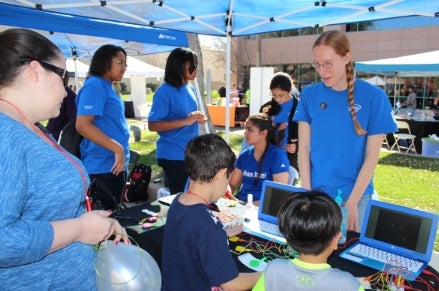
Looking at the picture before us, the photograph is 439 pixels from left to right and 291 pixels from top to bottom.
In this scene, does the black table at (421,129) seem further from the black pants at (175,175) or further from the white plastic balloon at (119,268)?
the white plastic balloon at (119,268)

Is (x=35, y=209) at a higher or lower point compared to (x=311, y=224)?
higher

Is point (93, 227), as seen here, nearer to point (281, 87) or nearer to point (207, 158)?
point (207, 158)

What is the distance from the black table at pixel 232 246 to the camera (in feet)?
5.42

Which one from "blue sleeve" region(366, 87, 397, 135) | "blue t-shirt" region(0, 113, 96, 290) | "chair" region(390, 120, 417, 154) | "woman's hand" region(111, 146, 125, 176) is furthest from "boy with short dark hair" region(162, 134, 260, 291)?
"chair" region(390, 120, 417, 154)

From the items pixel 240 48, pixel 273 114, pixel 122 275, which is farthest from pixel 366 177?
pixel 240 48

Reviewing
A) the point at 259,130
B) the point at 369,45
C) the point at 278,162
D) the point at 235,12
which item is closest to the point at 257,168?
the point at 278,162

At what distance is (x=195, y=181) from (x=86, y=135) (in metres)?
1.40

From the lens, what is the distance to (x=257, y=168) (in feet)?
10.4

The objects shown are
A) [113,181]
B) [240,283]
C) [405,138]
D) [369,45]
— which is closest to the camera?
[240,283]

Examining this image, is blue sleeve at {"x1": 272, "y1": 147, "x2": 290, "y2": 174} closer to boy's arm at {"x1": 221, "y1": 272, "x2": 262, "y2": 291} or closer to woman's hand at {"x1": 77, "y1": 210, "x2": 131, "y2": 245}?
boy's arm at {"x1": 221, "y1": 272, "x2": 262, "y2": 291}

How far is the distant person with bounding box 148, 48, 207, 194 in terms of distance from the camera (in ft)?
10.2

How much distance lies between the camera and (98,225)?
1089mm

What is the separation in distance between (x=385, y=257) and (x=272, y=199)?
72 centimetres

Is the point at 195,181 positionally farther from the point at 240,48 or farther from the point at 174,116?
the point at 240,48
